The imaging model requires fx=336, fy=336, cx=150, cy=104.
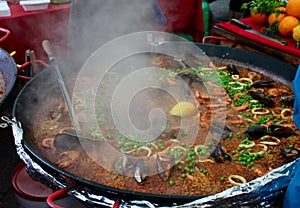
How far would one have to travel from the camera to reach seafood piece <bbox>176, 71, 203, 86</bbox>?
346 centimetres

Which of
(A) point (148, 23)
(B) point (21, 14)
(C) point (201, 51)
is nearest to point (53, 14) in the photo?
(B) point (21, 14)

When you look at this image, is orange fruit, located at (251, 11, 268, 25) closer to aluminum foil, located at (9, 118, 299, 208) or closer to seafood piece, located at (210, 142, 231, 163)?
seafood piece, located at (210, 142, 231, 163)

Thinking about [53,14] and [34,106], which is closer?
[34,106]

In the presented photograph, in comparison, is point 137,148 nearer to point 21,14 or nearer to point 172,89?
point 172,89

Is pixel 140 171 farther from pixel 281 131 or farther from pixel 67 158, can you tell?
pixel 281 131

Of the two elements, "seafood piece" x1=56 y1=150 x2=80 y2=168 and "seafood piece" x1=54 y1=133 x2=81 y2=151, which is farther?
"seafood piece" x1=54 y1=133 x2=81 y2=151

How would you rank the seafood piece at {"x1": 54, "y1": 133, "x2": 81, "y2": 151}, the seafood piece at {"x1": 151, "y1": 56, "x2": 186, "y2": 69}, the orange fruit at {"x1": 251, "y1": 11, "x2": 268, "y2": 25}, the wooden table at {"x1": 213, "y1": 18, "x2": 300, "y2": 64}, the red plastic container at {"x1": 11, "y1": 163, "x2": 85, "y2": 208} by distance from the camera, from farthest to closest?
the orange fruit at {"x1": 251, "y1": 11, "x2": 268, "y2": 25} < the seafood piece at {"x1": 151, "y1": 56, "x2": 186, "y2": 69} < the wooden table at {"x1": 213, "y1": 18, "x2": 300, "y2": 64} < the red plastic container at {"x1": 11, "y1": 163, "x2": 85, "y2": 208} < the seafood piece at {"x1": 54, "y1": 133, "x2": 81, "y2": 151}

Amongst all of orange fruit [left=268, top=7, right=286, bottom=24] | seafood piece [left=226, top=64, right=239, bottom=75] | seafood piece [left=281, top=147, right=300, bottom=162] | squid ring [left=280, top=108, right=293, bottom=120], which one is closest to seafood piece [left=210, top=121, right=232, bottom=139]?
seafood piece [left=281, top=147, right=300, bottom=162]

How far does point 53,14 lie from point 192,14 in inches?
96.5

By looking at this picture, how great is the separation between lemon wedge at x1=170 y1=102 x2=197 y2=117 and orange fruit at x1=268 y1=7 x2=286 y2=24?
2.05 meters

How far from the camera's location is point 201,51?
3.93 m

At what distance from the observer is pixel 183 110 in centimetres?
292

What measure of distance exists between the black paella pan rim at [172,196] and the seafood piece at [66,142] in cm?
22

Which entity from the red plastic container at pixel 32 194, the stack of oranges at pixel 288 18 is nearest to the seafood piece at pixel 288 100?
the stack of oranges at pixel 288 18
